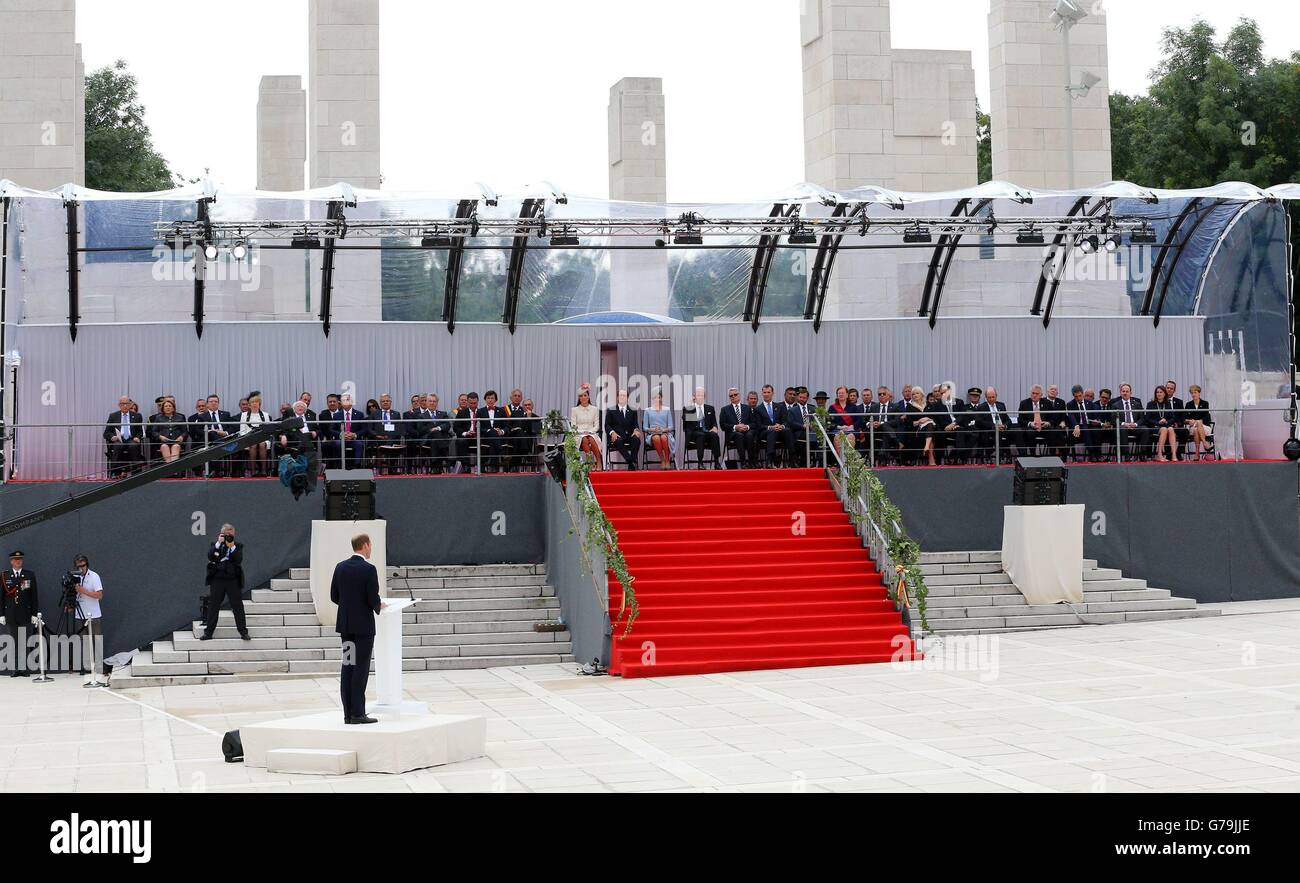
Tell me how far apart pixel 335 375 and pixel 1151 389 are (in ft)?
47.7

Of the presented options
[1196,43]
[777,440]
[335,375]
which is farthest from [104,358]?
[1196,43]

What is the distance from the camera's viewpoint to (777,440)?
23172 millimetres

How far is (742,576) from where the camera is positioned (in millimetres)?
19781

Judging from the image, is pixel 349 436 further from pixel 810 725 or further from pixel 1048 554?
pixel 810 725

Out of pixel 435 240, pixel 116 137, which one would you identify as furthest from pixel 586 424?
pixel 116 137

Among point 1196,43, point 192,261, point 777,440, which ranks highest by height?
point 1196,43

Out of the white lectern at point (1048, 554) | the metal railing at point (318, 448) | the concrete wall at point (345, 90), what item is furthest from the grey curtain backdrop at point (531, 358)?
the white lectern at point (1048, 554)

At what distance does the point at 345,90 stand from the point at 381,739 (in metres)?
18.2

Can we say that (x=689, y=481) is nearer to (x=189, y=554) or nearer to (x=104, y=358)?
(x=189, y=554)

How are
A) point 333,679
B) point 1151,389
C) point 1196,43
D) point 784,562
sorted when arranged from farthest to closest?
point 1196,43 < point 1151,389 < point 784,562 < point 333,679

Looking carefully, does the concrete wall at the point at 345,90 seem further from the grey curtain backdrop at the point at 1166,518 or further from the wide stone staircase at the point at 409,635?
the grey curtain backdrop at the point at 1166,518

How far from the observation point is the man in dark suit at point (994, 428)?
22953 millimetres

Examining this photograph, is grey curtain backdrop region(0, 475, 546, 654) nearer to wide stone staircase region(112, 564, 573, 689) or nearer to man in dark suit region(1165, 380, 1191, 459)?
wide stone staircase region(112, 564, 573, 689)

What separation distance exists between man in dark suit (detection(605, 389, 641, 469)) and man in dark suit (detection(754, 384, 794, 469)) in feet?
6.21
